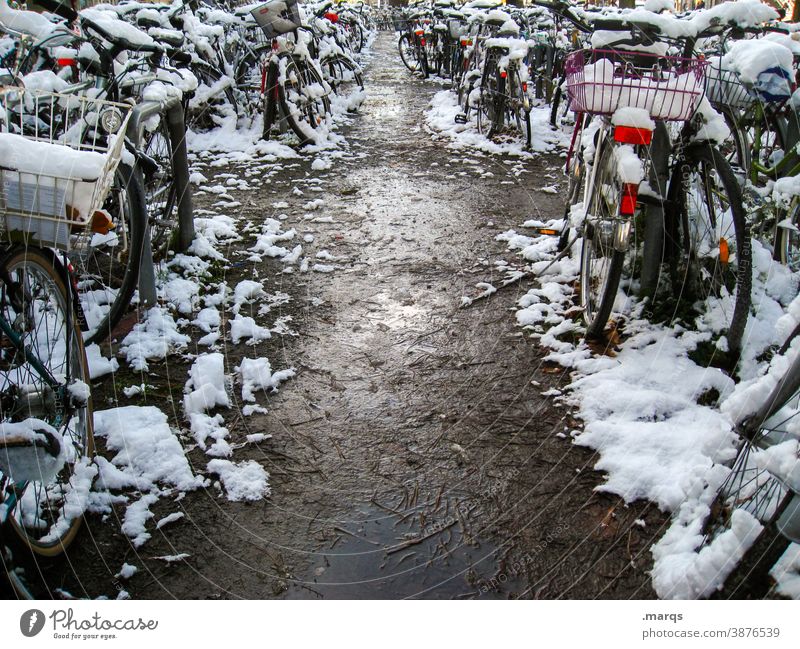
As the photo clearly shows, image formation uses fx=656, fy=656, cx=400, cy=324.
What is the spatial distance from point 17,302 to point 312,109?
6756 mm

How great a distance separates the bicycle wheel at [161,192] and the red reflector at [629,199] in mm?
2666

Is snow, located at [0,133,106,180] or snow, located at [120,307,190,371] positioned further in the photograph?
snow, located at [120,307,190,371]

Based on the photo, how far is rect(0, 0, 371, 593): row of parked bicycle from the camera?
180cm

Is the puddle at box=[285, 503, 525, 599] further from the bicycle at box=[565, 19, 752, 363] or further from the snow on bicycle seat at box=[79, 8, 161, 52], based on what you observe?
the snow on bicycle seat at box=[79, 8, 161, 52]

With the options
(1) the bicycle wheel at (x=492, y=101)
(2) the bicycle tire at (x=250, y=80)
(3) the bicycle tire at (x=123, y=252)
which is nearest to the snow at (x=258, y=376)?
(3) the bicycle tire at (x=123, y=252)

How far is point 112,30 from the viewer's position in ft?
10.9

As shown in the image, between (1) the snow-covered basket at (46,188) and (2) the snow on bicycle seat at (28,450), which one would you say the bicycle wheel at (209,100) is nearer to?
(1) the snow-covered basket at (46,188)

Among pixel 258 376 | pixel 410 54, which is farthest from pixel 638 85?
pixel 410 54

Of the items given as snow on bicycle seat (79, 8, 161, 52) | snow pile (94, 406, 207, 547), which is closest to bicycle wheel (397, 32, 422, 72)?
snow on bicycle seat (79, 8, 161, 52)

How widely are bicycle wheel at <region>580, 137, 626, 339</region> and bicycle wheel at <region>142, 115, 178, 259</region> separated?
99.8 inches

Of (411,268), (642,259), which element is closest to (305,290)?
(411,268)

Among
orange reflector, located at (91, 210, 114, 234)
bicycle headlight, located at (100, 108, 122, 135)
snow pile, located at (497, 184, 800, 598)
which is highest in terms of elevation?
bicycle headlight, located at (100, 108, 122, 135)

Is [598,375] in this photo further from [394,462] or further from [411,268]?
[411,268]

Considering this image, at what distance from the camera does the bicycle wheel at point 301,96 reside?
751 centimetres
